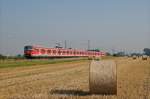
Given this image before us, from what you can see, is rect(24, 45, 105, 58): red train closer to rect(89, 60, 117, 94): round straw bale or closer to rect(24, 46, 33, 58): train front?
rect(24, 46, 33, 58): train front

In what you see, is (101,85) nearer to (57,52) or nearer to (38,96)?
(38,96)

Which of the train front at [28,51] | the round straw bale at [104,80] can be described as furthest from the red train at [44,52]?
the round straw bale at [104,80]

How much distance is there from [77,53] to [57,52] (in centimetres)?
2117

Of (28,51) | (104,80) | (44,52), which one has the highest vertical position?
(28,51)

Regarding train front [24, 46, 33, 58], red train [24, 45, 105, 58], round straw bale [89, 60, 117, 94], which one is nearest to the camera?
round straw bale [89, 60, 117, 94]

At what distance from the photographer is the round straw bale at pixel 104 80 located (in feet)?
48.2

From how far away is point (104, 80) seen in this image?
14734 millimetres

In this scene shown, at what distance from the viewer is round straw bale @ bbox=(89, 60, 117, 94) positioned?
14680 millimetres

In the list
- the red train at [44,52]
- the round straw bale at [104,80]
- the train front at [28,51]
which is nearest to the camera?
the round straw bale at [104,80]

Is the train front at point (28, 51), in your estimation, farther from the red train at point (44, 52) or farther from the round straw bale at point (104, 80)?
the round straw bale at point (104, 80)

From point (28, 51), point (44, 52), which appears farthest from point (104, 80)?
point (44, 52)

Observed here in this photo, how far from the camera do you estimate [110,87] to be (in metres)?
14.7

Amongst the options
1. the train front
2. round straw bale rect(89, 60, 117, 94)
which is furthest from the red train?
round straw bale rect(89, 60, 117, 94)

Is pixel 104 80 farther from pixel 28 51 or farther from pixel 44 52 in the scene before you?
pixel 44 52
